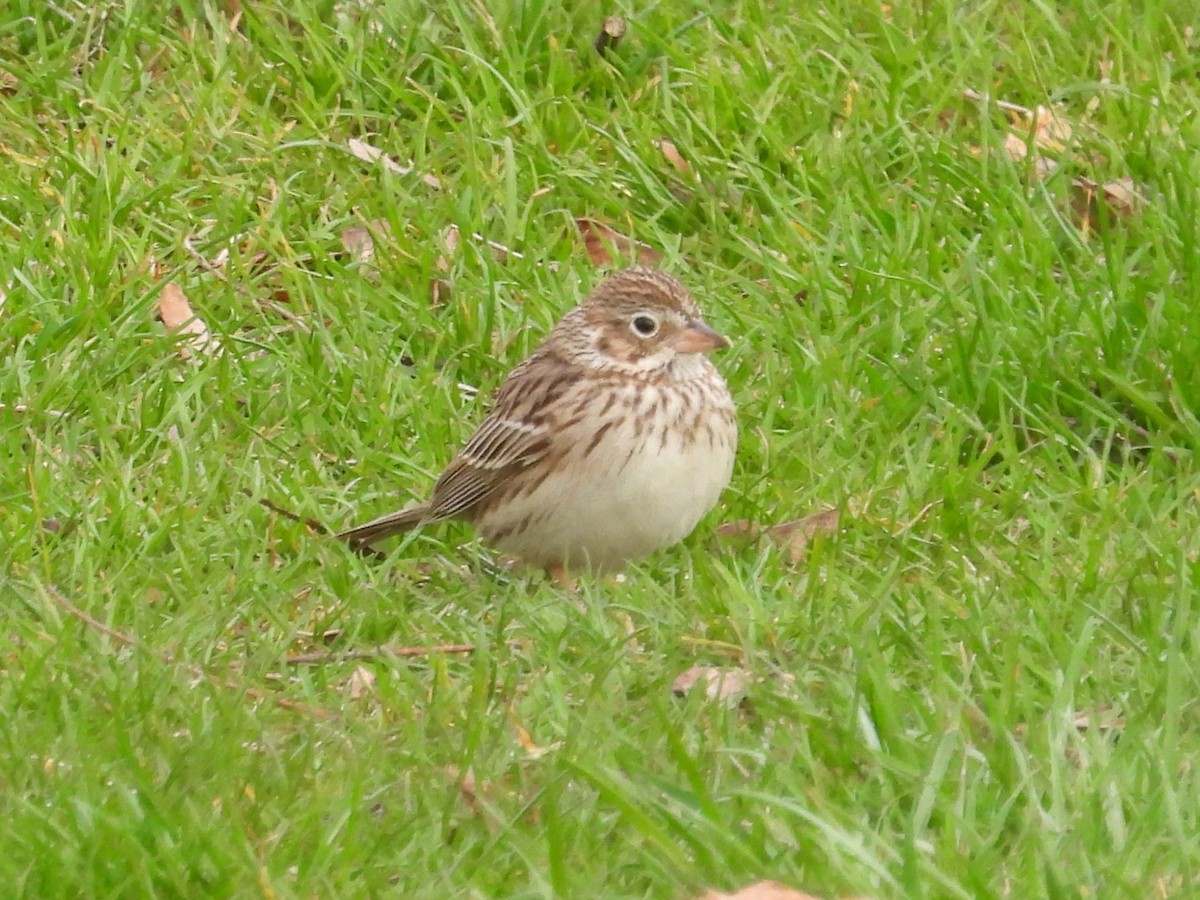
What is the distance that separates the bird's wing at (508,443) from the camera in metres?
6.55

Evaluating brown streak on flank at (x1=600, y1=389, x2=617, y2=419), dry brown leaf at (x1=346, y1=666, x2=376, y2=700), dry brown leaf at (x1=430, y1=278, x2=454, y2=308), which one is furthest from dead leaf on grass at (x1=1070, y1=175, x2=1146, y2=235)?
dry brown leaf at (x1=346, y1=666, x2=376, y2=700)

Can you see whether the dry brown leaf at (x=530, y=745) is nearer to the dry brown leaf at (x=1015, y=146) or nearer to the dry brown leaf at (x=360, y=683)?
the dry brown leaf at (x=360, y=683)

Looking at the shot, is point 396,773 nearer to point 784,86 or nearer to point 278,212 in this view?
point 278,212

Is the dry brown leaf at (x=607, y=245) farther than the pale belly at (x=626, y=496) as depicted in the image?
Yes

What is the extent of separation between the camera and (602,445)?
6.39 metres

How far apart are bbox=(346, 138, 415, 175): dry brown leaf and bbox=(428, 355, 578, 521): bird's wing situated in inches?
77.6

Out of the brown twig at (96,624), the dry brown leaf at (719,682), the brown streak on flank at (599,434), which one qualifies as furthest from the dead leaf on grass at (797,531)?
the brown twig at (96,624)

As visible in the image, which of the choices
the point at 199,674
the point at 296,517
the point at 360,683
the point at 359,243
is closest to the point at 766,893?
the point at 360,683

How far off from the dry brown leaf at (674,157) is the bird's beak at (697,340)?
75.6 inches

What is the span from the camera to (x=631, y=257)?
8203 millimetres

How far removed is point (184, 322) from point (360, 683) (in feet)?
8.30

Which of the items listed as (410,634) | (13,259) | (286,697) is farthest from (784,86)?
(286,697)

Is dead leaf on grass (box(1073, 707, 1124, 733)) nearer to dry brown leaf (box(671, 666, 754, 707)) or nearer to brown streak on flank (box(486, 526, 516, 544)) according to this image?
dry brown leaf (box(671, 666, 754, 707))

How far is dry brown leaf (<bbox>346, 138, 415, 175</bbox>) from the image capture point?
28.1ft
